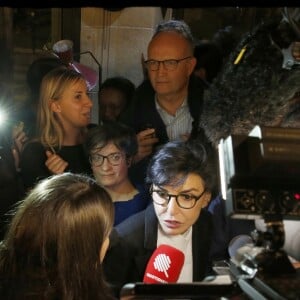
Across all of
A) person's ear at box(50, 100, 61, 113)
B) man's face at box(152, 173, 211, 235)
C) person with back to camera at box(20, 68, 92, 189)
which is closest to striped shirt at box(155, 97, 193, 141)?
man's face at box(152, 173, 211, 235)

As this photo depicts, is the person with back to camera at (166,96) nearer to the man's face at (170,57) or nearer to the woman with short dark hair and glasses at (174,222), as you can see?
the man's face at (170,57)

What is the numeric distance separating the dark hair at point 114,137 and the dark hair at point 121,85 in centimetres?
13

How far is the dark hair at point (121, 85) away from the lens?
2.23 metres

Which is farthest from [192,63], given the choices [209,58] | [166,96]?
[166,96]

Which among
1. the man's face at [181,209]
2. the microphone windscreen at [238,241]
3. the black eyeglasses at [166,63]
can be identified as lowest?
the microphone windscreen at [238,241]

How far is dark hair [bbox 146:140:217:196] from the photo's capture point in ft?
6.75

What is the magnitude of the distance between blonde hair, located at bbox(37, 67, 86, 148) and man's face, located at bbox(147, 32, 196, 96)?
37cm

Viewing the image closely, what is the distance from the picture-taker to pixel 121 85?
7.36 feet

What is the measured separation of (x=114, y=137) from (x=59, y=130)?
0.27 metres

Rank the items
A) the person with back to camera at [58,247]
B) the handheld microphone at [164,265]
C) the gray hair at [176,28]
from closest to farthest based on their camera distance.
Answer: the person with back to camera at [58,247]
the handheld microphone at [164,265]
the gray hair at [176,28]

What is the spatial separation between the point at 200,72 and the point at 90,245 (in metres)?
1.12

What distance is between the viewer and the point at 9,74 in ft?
7.39

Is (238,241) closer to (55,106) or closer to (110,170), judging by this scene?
(110,170)

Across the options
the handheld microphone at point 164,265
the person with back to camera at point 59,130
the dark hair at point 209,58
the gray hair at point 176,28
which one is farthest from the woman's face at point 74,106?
the handheld microphone at point 164,265
